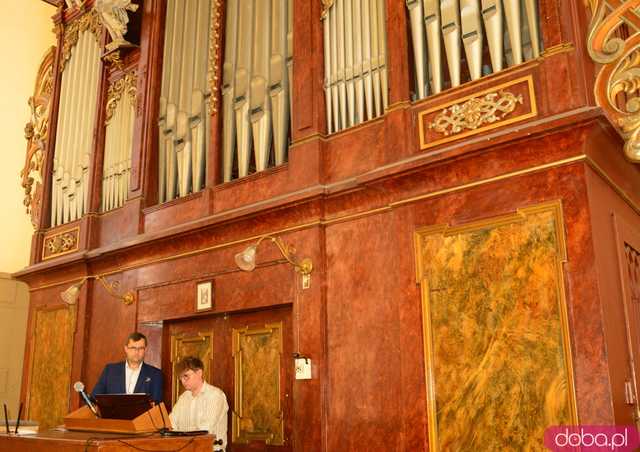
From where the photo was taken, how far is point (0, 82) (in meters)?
12.0

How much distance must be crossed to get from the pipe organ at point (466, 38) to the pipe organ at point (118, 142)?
4457 mm

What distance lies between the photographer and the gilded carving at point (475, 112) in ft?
18.7

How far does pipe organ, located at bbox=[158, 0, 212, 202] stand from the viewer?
839cm

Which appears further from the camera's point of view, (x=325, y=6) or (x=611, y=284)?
(x=325, y=6)

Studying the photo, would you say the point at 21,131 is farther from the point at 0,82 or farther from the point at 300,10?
the point at 300,10

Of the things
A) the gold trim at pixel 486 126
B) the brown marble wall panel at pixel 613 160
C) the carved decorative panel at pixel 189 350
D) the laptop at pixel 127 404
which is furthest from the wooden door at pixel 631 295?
the carved decorative panel at pixel 189 350

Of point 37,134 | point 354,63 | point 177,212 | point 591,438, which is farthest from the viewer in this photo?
point 37,134

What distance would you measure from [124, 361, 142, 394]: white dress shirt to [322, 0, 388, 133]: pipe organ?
3188mm

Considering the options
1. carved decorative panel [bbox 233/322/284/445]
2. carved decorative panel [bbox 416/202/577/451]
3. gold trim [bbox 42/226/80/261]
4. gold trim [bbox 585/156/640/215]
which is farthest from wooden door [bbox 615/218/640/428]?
gold trim [bbox 42/226/80/261]

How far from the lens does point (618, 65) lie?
5.56 m

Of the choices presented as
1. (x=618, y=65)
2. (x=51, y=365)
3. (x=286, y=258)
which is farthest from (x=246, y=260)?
(x=51, y=365)

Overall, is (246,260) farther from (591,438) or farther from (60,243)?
(60,243)

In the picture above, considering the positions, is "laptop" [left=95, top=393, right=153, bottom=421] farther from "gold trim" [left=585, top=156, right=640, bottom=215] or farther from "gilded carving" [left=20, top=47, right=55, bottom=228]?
"gilded carving" [left=20, top=47, right=55, bottom=228]

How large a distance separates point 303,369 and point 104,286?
11.6ft
